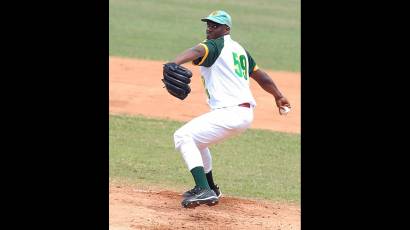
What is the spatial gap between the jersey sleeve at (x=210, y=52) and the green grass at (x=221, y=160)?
9.94 ft

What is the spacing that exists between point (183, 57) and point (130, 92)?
32.6ft

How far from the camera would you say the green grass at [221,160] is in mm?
11758

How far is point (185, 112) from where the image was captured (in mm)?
16734

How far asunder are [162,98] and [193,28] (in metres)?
9.10

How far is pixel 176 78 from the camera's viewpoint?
27.5ft

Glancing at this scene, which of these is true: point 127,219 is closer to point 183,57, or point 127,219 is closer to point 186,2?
point 183,57

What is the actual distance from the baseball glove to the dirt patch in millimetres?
7618

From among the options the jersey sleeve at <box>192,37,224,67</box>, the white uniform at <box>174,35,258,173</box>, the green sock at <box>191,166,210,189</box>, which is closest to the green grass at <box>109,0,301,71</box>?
the white uniform at <box>174,35,258,173</box>

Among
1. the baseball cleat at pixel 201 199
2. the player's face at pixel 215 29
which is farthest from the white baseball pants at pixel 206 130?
the player's face at pixel 215 29

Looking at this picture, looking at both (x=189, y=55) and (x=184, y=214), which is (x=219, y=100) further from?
(x=184, y=214)

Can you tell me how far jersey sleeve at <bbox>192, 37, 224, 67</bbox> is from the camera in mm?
8500

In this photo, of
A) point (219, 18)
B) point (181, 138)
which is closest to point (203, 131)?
point (181, 138)
